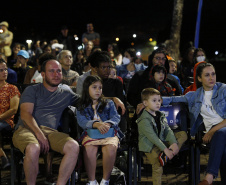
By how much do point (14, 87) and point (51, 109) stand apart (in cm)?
99

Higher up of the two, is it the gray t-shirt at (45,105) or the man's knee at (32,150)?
the gray t-shirt at (45,105)

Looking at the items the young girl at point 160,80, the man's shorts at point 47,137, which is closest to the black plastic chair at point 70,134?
the man's shorts at point 47,137

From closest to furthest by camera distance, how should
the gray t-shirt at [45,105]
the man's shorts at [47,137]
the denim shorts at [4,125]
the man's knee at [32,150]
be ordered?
1. the man's knee at [32,150]
2. the man's shorts at [47,137]
3. the gray t-shirt at [45,105]
4. the denim shorts at [4,125]

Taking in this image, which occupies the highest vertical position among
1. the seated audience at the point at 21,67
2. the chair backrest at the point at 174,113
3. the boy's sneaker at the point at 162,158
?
the seated audience at the point at 21,67

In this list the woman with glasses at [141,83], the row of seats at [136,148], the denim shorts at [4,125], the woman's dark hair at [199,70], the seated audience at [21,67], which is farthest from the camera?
the seated audience at [21,67]

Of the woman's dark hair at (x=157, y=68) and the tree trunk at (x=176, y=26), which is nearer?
the woman's dark hair at (x=157, y=68)

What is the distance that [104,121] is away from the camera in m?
4.95

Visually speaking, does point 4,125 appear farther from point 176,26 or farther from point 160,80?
point 176,26

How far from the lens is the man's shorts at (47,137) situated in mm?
4566

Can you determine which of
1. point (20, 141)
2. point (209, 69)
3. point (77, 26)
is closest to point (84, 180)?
point (20, 141)

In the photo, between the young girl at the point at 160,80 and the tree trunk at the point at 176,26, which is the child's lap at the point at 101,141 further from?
the tree trunk at the point at 176,26

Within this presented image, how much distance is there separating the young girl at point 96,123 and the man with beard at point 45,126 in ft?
0.67

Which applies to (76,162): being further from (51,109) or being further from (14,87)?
(14,87)

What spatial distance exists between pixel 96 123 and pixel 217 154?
151 centimetres
